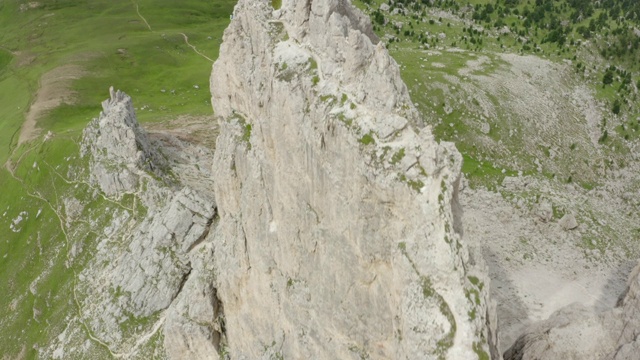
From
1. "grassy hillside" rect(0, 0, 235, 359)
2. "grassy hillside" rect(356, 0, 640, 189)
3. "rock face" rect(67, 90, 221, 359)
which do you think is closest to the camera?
"rock face" rect(67, 90, 221, 359)

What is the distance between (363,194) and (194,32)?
169 meters

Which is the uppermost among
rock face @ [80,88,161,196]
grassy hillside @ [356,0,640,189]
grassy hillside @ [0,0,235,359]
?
grassy hillside @ [356,0,640,189]

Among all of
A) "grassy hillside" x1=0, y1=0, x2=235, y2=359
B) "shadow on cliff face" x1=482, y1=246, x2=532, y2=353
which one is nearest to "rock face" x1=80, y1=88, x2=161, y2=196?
"grassy hillside" x1=0, y1=0, x2=235, y2=359

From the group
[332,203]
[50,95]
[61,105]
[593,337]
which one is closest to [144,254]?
[332,203]

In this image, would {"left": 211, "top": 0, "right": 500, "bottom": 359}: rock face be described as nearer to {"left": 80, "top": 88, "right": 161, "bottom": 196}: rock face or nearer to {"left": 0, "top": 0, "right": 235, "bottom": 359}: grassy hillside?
{"left": 80, "top": 88, "right": 161, "bottom": 196}: rock face

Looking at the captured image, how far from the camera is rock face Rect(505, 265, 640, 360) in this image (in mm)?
37209

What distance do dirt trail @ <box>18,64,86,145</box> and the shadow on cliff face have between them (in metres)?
100

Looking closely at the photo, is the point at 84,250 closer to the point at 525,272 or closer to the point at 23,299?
the point at 23,299

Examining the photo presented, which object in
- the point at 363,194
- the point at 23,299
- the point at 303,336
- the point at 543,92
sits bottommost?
the point at 23,299

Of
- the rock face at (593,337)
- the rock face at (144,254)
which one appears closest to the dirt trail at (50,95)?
the rock face at (144,254)

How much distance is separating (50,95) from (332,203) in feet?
398

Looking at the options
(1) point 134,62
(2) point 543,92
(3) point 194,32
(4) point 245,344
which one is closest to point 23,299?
(4) point 245,344

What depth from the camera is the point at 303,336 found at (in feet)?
114

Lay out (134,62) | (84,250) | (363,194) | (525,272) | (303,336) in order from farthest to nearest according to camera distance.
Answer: (134,62), (84,250), (525,272), (303,336), (363,194)
